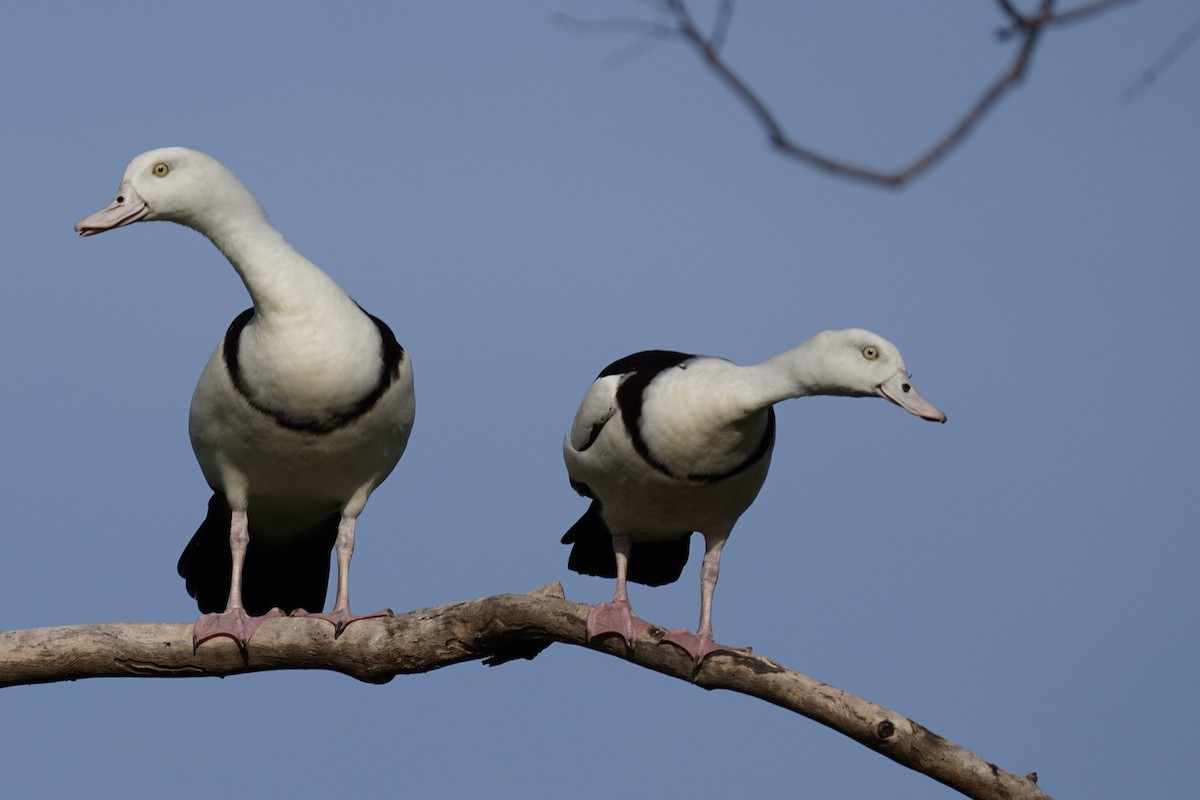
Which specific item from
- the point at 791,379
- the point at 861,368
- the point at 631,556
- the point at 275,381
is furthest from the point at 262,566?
the point at 861,368

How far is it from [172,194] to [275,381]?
866 millimetres

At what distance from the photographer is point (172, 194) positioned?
6758mm

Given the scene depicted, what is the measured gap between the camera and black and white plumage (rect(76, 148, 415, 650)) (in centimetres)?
679

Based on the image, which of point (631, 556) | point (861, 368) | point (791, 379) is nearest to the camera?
A: point (861, 368)

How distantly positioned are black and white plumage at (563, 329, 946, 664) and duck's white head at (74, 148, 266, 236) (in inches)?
71.1

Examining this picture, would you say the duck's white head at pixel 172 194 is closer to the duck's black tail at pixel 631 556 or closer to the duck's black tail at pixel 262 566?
the duck's black tail at pixel 262 566

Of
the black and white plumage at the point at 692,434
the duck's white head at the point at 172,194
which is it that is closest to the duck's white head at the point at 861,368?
the black and white plumage at the point at 692,434

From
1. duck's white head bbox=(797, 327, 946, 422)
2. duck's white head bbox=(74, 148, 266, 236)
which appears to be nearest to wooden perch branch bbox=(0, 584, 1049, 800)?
duck's white head bbox=(797, 327, 946, 422)

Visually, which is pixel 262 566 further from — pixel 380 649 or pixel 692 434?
pixel 692 434

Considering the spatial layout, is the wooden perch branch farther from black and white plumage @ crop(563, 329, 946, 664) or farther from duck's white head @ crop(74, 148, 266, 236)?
duck's white head @ crop(74, 148, 266, 236)

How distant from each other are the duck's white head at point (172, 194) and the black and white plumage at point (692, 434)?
181 cm

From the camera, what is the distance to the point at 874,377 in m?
6.55

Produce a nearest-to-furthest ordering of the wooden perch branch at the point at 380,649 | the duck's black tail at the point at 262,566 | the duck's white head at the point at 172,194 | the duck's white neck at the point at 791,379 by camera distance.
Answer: the wooden perch branch at the point at 380,649, the duck's white neck at the point at 791,379, the duck's white head at the point at 172,194, the duck's black tail at the point at 262,566

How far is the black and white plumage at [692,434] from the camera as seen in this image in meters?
6.58
